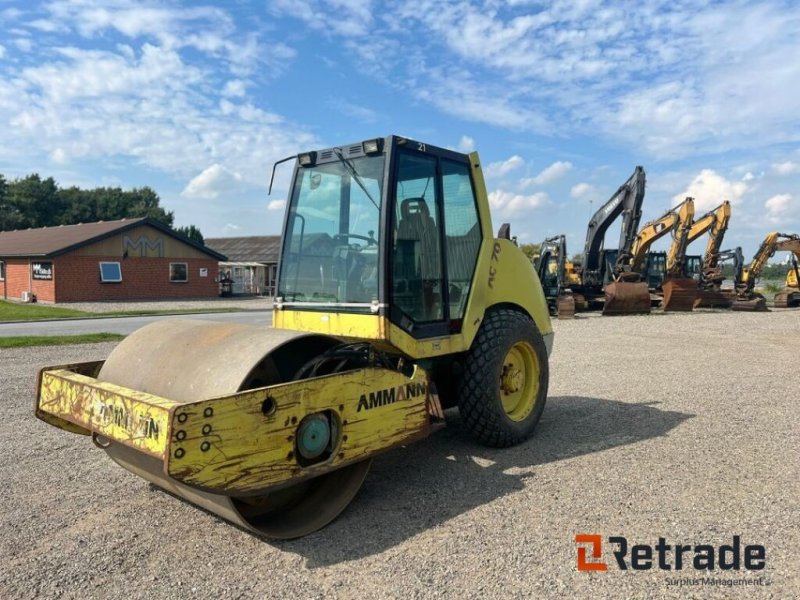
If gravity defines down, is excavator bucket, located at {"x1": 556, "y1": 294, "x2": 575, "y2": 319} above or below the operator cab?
below

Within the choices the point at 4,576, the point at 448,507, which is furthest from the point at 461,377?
the point at 4,576

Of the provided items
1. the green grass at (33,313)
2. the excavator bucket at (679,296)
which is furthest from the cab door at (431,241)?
the excavator bucket at (679,296)

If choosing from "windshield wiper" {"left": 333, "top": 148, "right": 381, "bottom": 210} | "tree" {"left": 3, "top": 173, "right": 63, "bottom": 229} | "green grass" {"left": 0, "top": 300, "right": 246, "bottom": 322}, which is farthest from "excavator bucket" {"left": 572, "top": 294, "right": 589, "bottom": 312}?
"tree" {"left": 3, "top": 173, "right": 63, "bottom": 229}

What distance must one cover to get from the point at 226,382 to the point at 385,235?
158cm

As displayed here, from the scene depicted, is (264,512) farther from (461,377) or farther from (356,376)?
(461,377)

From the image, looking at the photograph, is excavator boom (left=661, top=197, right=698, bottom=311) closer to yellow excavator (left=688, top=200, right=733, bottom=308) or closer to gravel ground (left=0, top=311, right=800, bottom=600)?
yellow excavator (left=688, top=200, right=733, bottom=308)

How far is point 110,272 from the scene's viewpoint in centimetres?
2933

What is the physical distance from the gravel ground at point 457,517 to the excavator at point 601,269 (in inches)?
639

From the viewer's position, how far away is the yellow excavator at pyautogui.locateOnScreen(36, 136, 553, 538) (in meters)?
3.42

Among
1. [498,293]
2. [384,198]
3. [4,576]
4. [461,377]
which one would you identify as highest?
[384,198]

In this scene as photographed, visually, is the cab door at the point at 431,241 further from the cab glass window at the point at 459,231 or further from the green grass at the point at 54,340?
the green grass at the point at 54,340

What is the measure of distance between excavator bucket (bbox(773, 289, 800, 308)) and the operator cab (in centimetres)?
2873

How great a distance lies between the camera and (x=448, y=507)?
4172 millimetres

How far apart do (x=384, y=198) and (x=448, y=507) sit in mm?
2149
